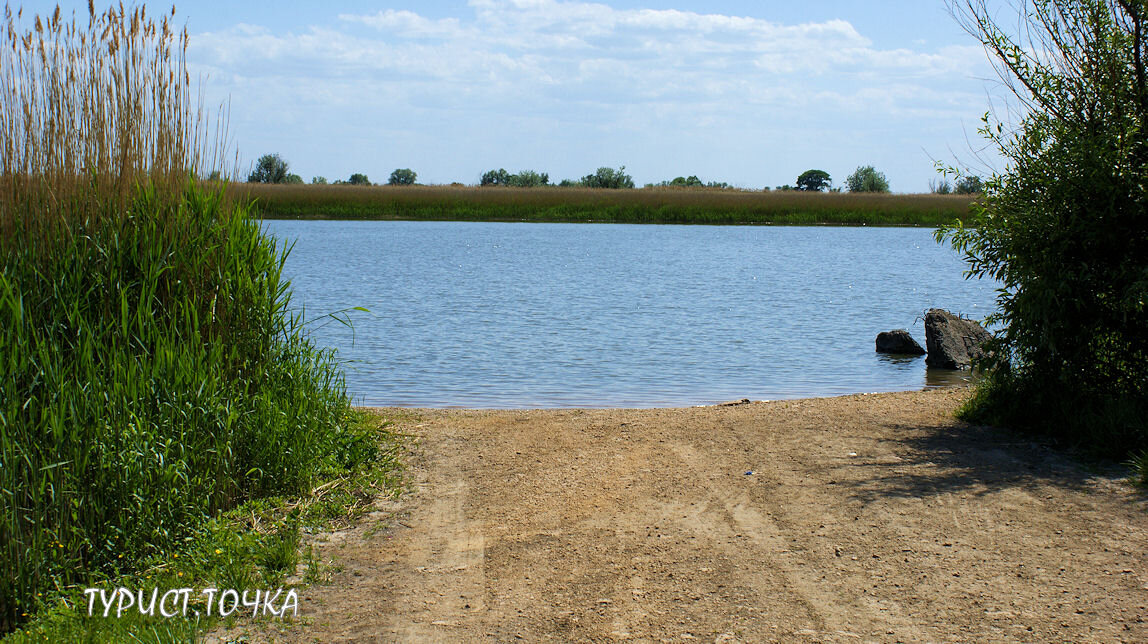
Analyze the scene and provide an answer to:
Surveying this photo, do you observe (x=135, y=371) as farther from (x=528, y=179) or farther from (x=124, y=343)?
(x=528, y=179)

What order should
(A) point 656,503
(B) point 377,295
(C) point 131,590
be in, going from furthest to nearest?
(B) point 377,295 < (A) point 656,503 < (C) point 131,590

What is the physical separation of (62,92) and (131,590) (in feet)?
10.2

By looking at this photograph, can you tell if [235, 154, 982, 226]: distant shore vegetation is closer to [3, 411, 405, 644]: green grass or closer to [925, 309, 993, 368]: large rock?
[925, 309, 993, 368]: large rock

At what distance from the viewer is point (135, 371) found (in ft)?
16.2

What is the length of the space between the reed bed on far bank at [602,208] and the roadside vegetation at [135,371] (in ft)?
136

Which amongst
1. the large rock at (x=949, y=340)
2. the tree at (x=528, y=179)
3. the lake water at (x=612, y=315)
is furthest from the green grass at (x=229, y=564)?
the tree at (x=528, y=179)

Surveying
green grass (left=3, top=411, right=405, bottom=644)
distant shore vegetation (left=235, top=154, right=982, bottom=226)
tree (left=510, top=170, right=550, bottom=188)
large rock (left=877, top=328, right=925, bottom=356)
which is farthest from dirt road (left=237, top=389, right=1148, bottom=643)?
tree (left=510, top=170, right=550, bottom=188)

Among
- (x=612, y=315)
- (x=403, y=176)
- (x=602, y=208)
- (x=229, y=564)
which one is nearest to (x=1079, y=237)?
(x=229, y=564)

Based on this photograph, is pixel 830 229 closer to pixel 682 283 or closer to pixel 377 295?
pixel 682 283

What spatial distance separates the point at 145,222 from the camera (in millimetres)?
5648

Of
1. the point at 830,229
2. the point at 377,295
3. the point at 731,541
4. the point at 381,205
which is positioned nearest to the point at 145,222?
the point at 731,541

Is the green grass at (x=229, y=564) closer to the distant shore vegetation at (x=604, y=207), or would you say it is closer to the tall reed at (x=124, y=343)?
the tall reed at (x=124, y=343)

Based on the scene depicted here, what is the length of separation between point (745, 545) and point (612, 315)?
13.1m

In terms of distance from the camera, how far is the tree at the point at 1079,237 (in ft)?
20.9
